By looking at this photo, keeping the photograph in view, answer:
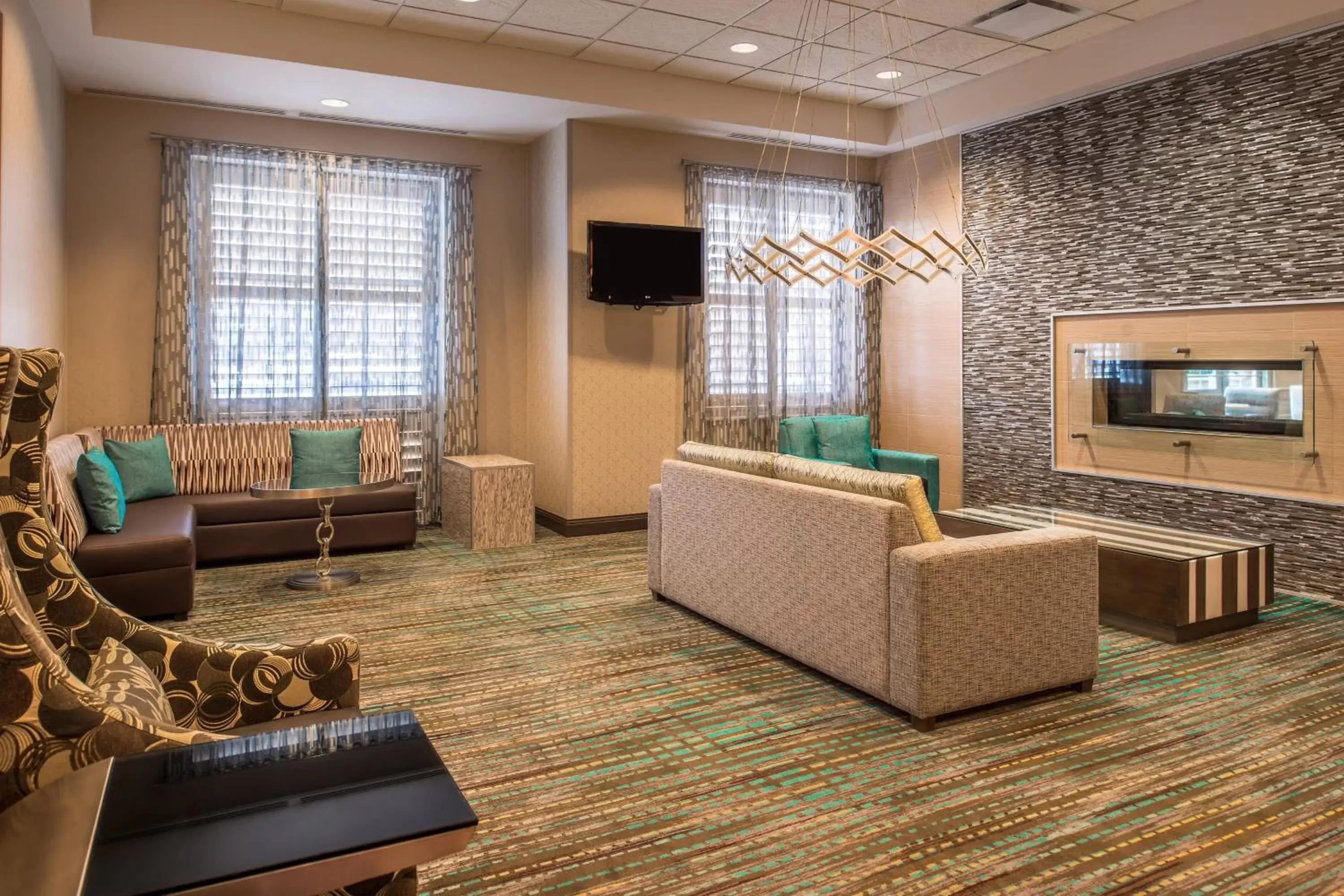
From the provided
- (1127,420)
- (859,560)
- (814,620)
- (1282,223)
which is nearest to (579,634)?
(814,620)

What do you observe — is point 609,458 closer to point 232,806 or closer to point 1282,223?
point 1282,223

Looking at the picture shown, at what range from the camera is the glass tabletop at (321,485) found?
16.7 feet

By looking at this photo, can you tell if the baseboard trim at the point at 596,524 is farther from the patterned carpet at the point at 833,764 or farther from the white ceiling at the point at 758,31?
the white ceiling at the point at 758,31

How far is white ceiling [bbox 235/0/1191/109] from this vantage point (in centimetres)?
525

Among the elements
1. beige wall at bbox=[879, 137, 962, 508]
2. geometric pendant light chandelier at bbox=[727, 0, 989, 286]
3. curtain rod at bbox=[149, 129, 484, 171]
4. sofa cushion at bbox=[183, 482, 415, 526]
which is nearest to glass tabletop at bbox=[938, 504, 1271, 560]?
geometric pendant light chandelier at bbox=[727, 0, 989, 286]

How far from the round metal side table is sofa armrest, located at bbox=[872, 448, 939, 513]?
3.41m

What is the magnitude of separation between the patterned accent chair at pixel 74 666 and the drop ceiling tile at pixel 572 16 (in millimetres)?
4200

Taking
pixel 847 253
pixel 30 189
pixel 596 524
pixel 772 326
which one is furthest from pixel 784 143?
pixel 30 189

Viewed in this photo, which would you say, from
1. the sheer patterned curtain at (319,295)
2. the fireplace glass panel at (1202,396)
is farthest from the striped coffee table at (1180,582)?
the sheer patterned curtain at (319,295)

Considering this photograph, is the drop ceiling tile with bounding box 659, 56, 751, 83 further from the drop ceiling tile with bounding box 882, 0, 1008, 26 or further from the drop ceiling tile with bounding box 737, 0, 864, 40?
the drop ceiling tile with bounding box 882, 0, 1008, 26

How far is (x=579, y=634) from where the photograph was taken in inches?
171

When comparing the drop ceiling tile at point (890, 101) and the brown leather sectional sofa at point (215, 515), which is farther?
the drop ceiling tile at point (890, 101)

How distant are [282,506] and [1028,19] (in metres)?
5.40

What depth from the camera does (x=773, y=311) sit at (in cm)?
761
